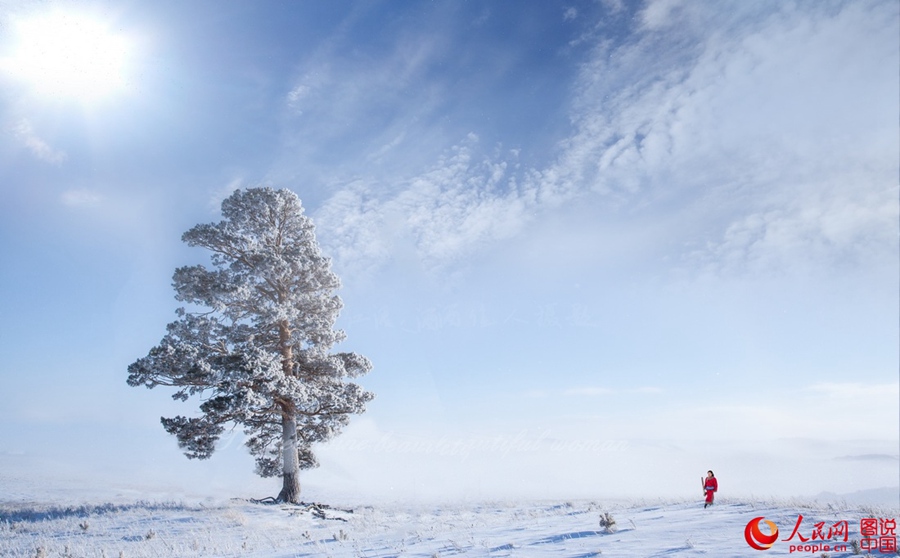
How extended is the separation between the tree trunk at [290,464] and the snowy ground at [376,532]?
1455 millimetres

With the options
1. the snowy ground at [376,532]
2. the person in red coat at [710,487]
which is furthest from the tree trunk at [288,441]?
the person in red coat at [710,487]

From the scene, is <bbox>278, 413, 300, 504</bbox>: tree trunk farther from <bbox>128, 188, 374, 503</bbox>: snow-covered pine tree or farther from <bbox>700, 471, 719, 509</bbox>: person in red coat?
<bbox>700, 471, 719, 509</bbox>: person in red coat

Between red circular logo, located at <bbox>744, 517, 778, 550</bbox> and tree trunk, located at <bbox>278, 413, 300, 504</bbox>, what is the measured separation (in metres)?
16.3

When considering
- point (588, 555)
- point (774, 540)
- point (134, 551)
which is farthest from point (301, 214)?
point (774, 540)

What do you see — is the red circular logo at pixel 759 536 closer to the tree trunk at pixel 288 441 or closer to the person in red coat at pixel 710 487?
the person in red coat at pixel 710 487

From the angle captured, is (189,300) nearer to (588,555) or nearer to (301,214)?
(301,214)

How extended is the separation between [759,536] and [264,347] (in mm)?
17504

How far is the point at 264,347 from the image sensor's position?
19906 millimetres

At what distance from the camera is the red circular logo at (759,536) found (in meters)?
8.01

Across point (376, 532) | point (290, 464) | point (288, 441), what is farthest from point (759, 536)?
point (288, 441)

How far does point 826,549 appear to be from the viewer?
7781 mm

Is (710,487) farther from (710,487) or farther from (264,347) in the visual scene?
(264,347)

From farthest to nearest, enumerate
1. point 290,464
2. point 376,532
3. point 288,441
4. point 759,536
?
point 288,441
point 290,464
point 376,532
point 759,536

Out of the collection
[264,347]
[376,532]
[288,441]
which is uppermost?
[264,347]
